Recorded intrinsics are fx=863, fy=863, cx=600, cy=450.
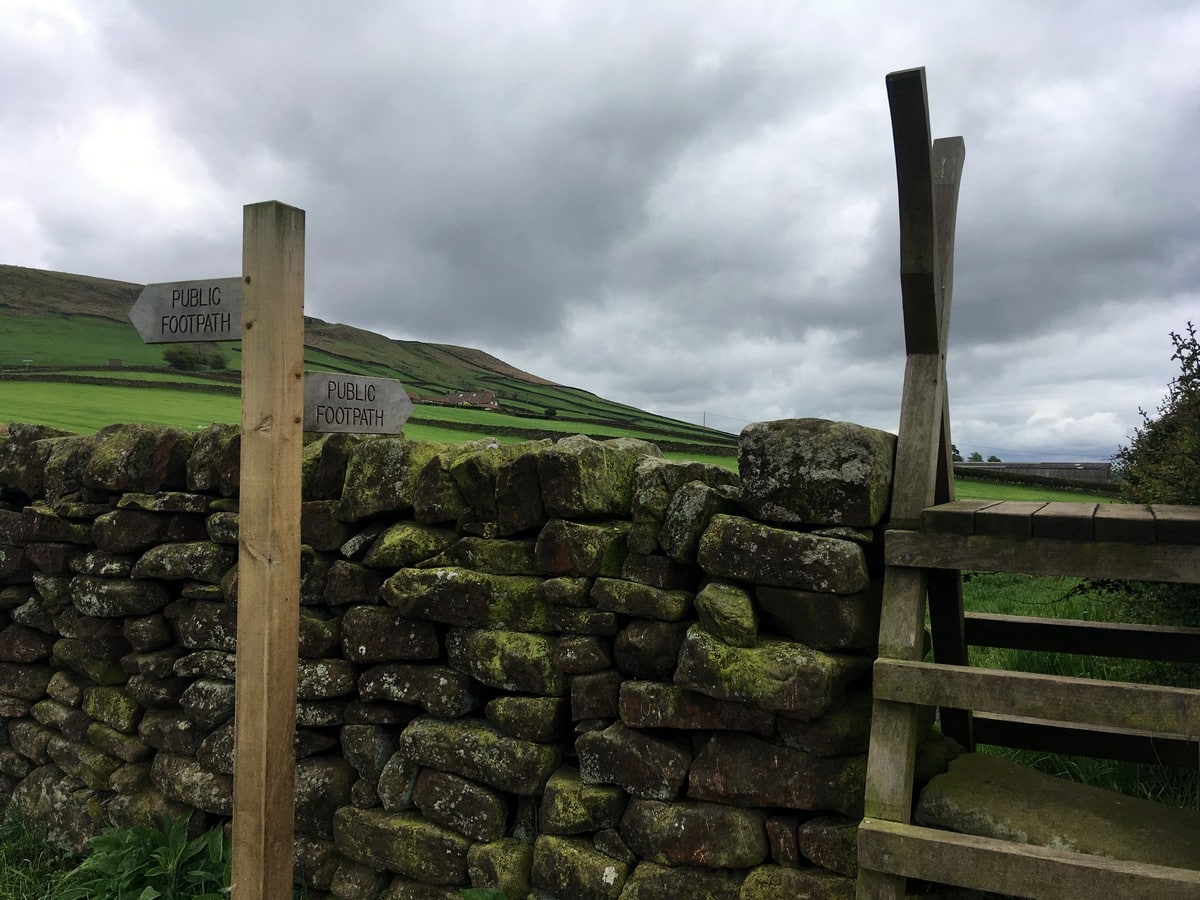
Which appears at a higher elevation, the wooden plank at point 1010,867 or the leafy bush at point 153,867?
the wooden plank at point 1010,867

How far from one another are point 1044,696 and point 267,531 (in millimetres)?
3207

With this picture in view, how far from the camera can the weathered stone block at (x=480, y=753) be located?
13.1ft

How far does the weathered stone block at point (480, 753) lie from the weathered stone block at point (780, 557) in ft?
4.08

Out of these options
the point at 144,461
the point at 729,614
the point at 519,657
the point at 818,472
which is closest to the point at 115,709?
the point at 144,461

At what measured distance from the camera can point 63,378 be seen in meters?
25.8

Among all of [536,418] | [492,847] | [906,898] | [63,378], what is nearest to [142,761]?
[492,847]

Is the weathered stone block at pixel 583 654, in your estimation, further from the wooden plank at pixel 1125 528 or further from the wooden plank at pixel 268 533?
the wooden plank at pixel 1125 528

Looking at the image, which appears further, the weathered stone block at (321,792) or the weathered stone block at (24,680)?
the weathered stone block at (24,680)

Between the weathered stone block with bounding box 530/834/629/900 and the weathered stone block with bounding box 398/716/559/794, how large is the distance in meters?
0.27

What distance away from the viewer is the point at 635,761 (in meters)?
3.73

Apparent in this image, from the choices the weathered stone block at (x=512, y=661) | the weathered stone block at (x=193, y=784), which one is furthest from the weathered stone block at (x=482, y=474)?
the weathered stone block at (x=193, y=784)

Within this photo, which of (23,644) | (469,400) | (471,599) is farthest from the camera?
(469,400)

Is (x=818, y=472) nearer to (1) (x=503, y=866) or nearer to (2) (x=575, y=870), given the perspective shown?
(2) (x=575, y=870)

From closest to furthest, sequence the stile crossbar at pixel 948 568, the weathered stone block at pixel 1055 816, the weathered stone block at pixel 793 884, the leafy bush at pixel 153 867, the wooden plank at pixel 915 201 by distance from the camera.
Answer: the stile crossbar at pixel 948 568
the weathered stone block at pixel 1055 816
the wooden plank at pixel 915 201
the weathered stone block at pixel 793 884
the leafy bush at pixel 153 867
